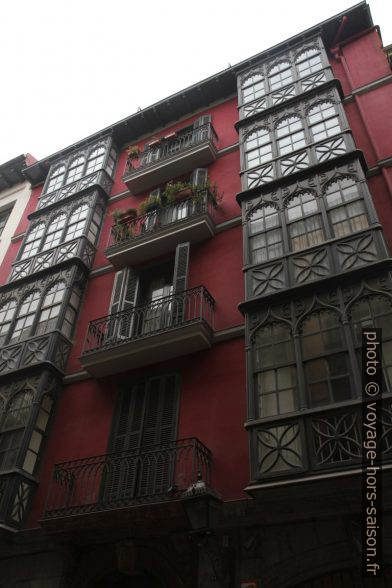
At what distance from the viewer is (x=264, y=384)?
9.16 metres

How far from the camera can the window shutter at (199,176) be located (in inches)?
604

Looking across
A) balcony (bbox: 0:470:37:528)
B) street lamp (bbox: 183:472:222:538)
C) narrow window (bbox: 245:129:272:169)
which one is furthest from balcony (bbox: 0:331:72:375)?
narrow window (bbox: 245:129:272:169)

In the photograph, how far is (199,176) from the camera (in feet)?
51.1

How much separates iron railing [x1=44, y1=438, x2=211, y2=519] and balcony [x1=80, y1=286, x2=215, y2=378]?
214cm

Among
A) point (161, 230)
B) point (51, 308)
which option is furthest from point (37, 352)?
point (161, 230)

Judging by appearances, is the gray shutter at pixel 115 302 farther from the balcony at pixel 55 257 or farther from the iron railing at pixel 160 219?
the balcony at pixel 55 257

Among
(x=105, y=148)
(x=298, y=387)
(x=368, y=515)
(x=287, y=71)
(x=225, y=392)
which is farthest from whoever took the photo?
(x=105, y=148)

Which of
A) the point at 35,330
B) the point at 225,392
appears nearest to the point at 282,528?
the point at 225,392

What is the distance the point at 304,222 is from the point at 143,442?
5861 mm

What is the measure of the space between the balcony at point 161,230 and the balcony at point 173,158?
79.6 inches

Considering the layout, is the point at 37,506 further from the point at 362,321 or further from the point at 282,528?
the point at 362,321

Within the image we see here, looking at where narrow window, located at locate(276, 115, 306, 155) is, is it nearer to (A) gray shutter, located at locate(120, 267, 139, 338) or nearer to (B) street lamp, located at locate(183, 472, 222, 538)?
(A) gray shutter, located at locate(120, 267, 139, 338)

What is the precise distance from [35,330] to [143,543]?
6702 millimetres

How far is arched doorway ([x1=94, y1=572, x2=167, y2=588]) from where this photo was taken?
9.10 m
